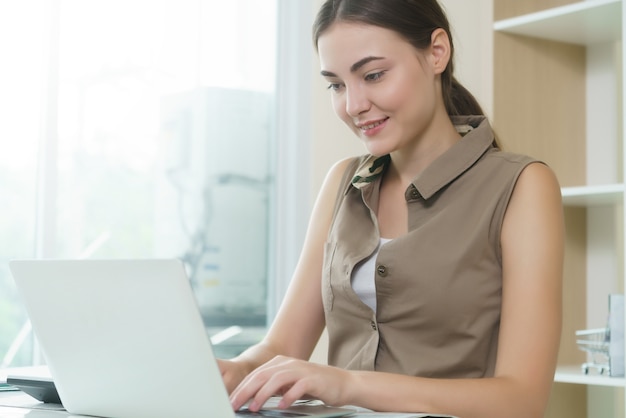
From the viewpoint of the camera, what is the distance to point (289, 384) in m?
0.96

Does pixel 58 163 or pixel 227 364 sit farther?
pixel 58 163

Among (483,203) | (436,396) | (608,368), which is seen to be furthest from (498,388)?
(608,368)

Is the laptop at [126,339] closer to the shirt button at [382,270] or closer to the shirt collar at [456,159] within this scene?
the shirt button at [382,270]

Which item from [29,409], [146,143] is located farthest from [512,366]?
[146,143]

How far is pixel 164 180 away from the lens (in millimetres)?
2643

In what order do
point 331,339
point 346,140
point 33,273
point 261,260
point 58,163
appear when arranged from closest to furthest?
point 33,273
point 331,339
point 58,163
point 346,140
point 261,260

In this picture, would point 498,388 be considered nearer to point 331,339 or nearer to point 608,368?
point 331,339

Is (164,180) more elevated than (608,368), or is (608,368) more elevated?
(164,180)

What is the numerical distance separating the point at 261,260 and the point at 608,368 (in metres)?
1.29

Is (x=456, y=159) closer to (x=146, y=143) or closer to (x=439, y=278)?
(x=439, y=278)

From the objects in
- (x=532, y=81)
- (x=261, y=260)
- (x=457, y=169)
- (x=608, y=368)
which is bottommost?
(x=608, y=368)

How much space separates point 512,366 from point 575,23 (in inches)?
42.2

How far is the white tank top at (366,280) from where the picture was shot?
1419mm

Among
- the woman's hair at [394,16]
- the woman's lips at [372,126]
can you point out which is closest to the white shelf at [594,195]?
the woman's hair at [394,16]
